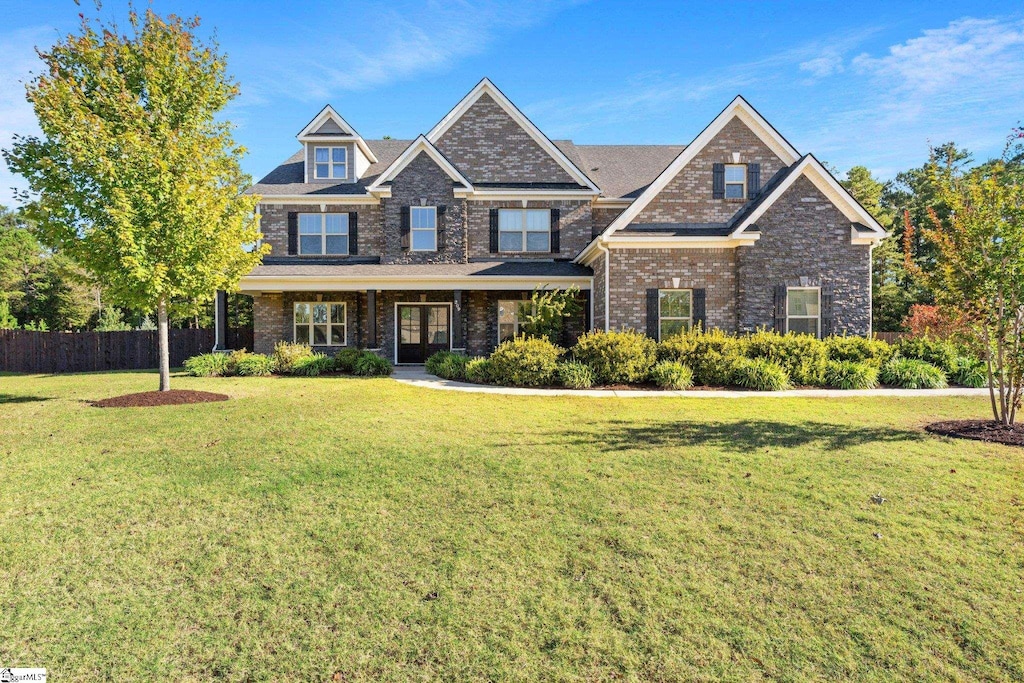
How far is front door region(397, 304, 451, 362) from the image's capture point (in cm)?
2066

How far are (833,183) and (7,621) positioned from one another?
18426 millimetres

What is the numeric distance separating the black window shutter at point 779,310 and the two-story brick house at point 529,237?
55mm

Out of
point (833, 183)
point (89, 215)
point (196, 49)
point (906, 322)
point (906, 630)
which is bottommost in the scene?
point (906, 630)

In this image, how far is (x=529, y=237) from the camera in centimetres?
2072

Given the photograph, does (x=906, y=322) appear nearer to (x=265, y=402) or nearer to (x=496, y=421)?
(x=496, y=421)

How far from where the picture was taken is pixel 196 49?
12930mm

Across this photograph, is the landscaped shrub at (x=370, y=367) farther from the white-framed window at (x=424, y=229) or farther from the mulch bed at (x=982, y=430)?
the mulch bed at (x=982, y=430)

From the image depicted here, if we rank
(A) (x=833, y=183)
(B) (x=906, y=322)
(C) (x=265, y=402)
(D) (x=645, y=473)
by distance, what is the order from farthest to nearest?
(B) (x=906, y=322) → (A) (x=833, y=183) → (C) (x=265, y=402) → (D) (x=645, y=473)

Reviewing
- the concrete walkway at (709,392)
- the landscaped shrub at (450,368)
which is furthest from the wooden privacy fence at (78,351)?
the concrete walkway at (709,392)

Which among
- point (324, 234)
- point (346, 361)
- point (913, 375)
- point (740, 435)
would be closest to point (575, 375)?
point (740, 435)

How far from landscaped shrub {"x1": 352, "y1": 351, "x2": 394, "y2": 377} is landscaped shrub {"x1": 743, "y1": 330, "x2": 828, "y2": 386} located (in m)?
10.0

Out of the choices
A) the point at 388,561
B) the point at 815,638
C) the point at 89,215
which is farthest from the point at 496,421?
the point at 89,215

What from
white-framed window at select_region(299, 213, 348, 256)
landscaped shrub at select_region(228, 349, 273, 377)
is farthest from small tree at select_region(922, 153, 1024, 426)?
white-framed window at select_region(299, 213, 348, 256)

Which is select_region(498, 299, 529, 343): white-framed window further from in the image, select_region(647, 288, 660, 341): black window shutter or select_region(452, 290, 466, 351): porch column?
select_region(647, 288, 660, 341): black window shutter
